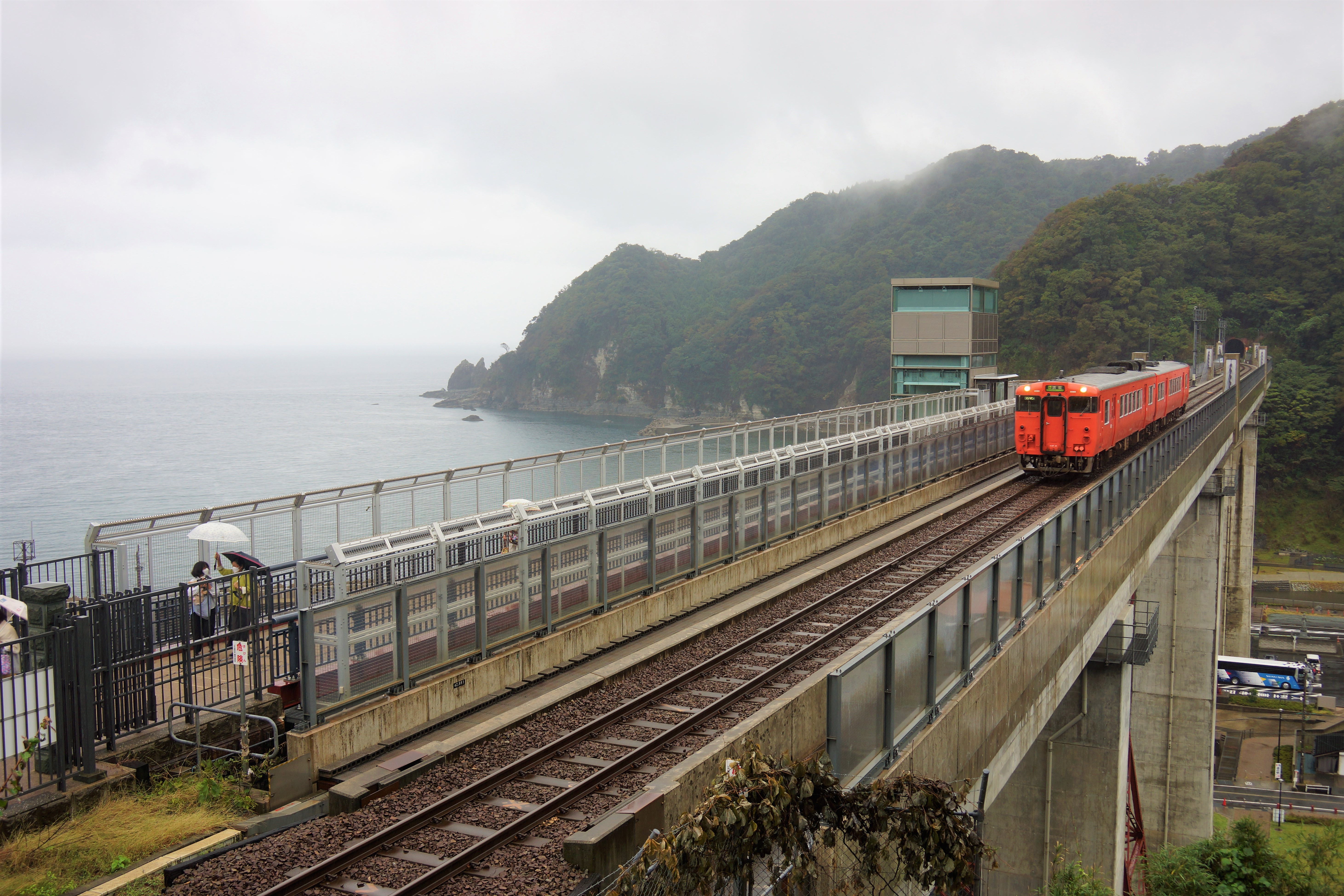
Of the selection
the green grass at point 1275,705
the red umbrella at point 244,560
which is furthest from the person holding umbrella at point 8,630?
the green grass at point 1275,705

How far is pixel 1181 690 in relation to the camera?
3631 cm

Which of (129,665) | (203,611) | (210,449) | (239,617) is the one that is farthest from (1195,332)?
(210,449)

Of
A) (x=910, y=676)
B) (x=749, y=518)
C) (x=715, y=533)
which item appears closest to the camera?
(x=910, y=676)

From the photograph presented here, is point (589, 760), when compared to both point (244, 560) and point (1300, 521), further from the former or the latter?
point (1300, 521)

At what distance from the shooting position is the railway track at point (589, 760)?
7.27 meters

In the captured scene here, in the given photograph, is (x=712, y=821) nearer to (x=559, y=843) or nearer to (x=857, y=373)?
(x=559, y=843)

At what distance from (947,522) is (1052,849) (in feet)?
26.0

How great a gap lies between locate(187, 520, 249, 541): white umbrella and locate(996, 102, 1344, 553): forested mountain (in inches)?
3718

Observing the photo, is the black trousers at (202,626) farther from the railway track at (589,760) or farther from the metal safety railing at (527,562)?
the railway track at (589,760)

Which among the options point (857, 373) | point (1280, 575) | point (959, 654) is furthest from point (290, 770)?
point (857, 373)

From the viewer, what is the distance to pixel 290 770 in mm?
9031

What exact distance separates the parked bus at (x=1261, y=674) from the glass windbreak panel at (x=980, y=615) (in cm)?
5776

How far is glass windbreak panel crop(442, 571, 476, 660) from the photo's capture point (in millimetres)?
11055

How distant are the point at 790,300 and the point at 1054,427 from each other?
124930 mm
